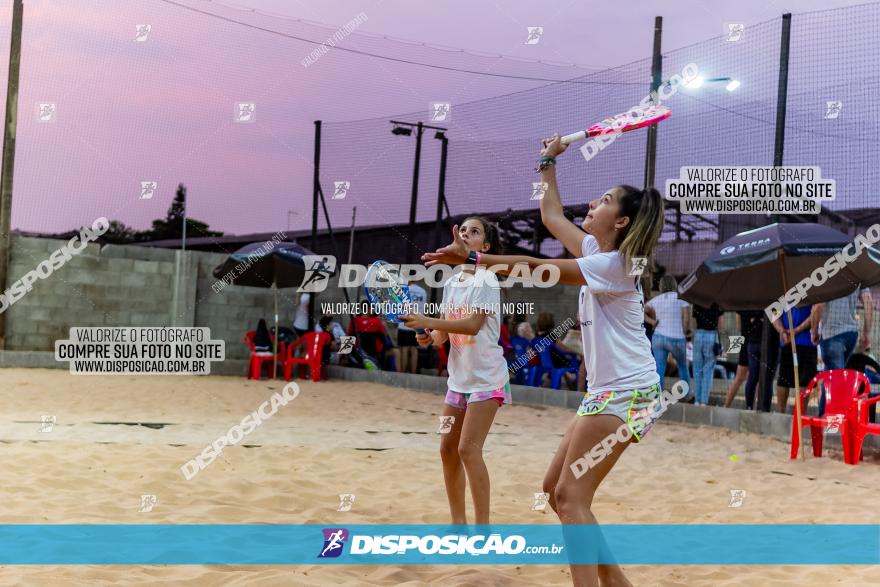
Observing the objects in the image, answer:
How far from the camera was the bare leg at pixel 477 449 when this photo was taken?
3.82 m

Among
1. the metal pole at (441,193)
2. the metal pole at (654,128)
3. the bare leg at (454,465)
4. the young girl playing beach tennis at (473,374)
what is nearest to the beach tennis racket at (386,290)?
the young girl playing beach tennis at (473,374)

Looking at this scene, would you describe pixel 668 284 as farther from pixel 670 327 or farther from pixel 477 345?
pixel 477 345

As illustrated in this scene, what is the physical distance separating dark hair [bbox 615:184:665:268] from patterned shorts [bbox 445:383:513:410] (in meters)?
1.24

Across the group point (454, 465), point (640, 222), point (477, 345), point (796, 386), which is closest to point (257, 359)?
point (796, 386)

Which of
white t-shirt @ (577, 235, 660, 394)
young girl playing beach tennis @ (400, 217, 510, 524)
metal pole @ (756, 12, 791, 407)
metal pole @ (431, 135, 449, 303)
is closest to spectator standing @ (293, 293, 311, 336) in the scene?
metal pole @ (431, 135, 449, 303)

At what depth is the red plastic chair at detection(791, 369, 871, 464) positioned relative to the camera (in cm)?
675

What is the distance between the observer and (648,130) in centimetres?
1004

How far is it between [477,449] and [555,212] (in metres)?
1.23

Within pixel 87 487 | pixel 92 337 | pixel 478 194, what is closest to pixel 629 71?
pixel 478 194

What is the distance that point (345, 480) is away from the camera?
5414mm

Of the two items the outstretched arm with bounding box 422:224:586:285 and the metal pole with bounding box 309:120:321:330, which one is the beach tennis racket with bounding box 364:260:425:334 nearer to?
the outstretched arm with bounding box 422:224:586:285

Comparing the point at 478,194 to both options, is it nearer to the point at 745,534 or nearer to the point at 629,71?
the point at 629,71

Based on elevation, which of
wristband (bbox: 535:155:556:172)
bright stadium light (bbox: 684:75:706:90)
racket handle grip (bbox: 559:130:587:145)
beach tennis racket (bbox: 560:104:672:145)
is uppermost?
bright stadium light (bbox: 684:75:706:90)

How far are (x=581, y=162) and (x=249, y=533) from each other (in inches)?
305
